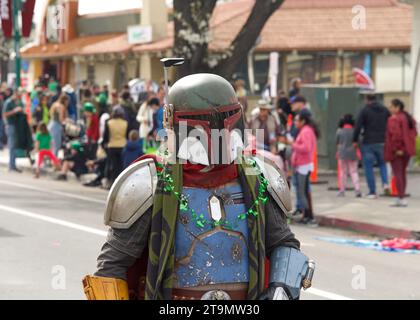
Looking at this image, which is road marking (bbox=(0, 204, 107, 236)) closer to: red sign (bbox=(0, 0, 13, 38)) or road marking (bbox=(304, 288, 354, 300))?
road marking (bbox=(304, 288, 354, 300))

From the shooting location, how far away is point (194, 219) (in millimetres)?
4219

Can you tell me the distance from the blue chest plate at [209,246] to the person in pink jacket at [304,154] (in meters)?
12.0

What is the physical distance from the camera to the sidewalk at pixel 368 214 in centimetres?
1545

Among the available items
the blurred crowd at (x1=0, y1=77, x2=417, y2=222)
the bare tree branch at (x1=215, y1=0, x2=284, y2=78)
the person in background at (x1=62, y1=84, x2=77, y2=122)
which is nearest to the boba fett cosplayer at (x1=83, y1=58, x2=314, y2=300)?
the blurred crowd at (x1=0, y1=77, x2=417, y2=222)

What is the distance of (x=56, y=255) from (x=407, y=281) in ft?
12.0

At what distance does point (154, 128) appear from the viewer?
831 inches

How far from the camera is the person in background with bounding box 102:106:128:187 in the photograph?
20.2m

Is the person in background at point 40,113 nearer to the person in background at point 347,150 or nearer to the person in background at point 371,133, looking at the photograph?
the person in background at point 347,150

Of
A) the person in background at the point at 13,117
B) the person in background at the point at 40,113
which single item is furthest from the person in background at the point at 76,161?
the person in background at the point at 40,113

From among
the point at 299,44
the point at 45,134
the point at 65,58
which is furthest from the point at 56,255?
the point at 65,58

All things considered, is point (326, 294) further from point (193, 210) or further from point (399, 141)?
point (399, 141)

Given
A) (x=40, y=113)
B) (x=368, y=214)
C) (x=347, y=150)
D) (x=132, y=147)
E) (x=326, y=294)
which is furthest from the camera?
(x=40, y=113)

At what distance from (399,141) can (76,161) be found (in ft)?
26.2

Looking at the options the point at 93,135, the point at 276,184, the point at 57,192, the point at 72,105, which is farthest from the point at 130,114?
the point at 276,184
